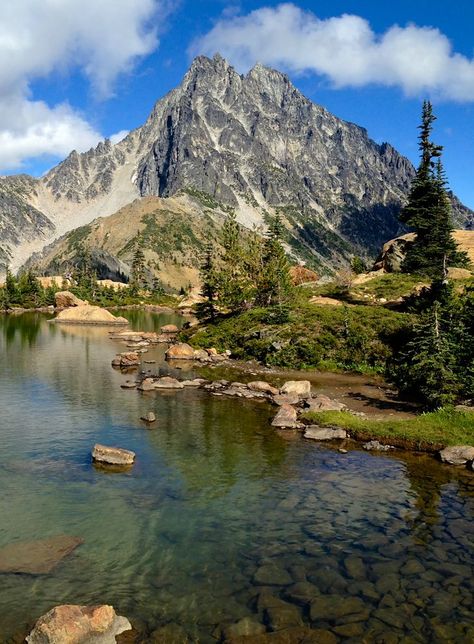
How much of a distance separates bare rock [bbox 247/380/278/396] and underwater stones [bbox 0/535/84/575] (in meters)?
28.2

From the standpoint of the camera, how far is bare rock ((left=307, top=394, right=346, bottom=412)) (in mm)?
39250

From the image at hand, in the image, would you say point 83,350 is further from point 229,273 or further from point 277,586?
point 277,586

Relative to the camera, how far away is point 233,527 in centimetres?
2138

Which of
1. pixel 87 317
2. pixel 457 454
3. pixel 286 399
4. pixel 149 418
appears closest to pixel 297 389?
pixel 286 399

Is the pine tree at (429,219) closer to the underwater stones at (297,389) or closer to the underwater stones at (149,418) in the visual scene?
the underwater stones at (297,389)

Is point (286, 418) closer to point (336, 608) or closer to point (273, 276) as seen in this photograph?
point (336, 608)

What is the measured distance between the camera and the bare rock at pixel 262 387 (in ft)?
153

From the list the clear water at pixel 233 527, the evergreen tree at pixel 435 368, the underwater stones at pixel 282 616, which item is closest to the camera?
the underwater stones at pixel 282 616

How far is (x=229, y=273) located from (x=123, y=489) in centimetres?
7005

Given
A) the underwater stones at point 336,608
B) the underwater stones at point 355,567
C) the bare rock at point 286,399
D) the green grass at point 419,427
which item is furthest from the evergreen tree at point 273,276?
the underwater stones at point 336,608

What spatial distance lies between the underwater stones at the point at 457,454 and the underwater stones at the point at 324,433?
671cm

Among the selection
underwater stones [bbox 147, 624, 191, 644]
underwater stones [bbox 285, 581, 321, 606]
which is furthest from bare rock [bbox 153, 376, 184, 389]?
underwater stones [bbox 147, 624, 191, 644]

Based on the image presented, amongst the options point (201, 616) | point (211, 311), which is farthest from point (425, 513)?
point (211, 311)

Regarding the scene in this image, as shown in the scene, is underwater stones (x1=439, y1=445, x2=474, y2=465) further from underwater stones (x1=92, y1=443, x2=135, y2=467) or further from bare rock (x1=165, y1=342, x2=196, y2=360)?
bare rock (x1=165, y1=342, x2=196, y2=360)
